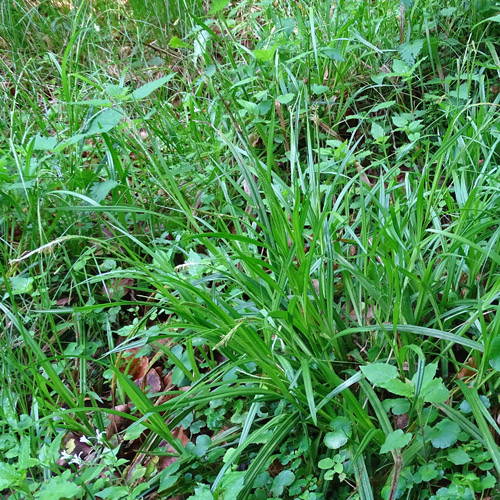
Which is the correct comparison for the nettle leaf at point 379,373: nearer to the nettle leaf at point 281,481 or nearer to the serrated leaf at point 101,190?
the nettle leaf at point 281,481

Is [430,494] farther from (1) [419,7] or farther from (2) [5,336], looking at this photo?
(1) [419,7]

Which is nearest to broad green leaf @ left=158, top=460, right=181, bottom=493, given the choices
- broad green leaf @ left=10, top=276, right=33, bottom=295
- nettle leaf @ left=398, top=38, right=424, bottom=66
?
broad green leaf @ left=10, top=276, right=33, bottom=295

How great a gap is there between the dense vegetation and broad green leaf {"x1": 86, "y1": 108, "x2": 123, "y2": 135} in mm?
11

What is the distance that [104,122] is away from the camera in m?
2.13

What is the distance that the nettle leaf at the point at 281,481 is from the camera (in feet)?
4.21

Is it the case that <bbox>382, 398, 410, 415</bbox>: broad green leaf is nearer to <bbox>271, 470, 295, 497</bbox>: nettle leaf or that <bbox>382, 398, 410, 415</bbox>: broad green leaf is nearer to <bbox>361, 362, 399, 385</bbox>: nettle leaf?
<bbox>361, 362, 399, 385</bbox>: nettle leaf

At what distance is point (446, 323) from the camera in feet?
4.69

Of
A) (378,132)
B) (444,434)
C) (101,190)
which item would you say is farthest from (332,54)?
(444,434)

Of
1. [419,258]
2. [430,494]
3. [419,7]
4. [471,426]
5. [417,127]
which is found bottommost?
[430,494]

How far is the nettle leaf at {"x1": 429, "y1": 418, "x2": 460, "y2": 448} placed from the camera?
1.18 metres

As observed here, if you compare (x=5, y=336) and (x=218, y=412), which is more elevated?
(x=5, y=336)

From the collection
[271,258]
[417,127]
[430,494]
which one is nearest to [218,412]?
[271,258]

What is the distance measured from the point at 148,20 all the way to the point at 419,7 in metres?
1.70

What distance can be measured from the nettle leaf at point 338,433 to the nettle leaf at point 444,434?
0.20 m
